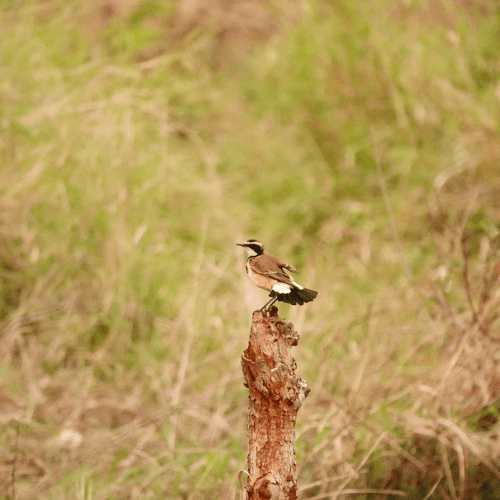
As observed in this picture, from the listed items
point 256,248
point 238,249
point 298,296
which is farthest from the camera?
point 238,249

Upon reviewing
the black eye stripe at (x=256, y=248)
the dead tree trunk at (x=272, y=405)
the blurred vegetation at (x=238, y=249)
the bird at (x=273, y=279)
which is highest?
the bird at (x=273, y=279)

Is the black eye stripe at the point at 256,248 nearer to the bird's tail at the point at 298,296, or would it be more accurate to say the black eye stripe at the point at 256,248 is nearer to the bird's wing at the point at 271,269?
the bird's wing at the point at 271,269

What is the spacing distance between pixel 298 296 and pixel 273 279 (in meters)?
0.10

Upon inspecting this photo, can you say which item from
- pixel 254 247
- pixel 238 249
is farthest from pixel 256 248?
pixel 238 249

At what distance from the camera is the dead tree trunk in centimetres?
143

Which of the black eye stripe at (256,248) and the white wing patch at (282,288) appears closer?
the white wing patch at (282,288)

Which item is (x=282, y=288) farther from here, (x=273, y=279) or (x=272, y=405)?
(x=272, y=405)

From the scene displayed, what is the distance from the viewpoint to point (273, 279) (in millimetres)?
1516

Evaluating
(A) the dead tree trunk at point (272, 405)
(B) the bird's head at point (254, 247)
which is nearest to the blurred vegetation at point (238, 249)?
(A) the dead tree trunk at point (272, 405)

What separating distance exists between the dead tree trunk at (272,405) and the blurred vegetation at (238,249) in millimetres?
730

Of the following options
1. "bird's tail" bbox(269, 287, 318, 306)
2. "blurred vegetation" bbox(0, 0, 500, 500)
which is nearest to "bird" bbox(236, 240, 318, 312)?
"bird's tail" bbox(269, 287, 318, 306)

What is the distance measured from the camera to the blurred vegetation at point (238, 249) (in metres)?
A: 2.42

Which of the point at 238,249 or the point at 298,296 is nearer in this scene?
the point at 298,296

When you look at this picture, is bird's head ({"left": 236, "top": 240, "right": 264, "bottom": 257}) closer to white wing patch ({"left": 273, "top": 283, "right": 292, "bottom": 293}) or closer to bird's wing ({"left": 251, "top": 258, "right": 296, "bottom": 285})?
bird's wing ({"left": 251, "top": 258, "right": 296, "bottom": 285})
